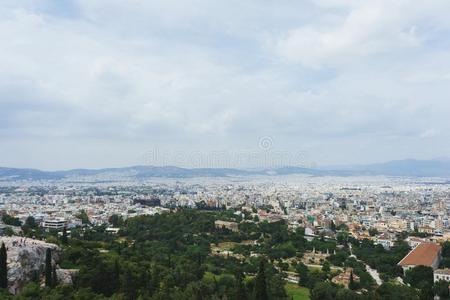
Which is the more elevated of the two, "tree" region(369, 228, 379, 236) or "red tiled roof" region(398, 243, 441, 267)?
"red tiled roof" region(398, 243, 441, 267)

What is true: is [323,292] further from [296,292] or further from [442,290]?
[442,290]

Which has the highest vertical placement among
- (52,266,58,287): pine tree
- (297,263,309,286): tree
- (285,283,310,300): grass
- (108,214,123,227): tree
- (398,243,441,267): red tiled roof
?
(52,266,58,287): pine tree

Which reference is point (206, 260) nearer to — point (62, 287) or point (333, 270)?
point (333, 270)

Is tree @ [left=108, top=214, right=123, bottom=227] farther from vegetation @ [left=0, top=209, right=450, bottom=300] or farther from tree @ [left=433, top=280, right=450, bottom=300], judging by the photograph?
tree @ [left=433, top=280, right=450, bottom=300]

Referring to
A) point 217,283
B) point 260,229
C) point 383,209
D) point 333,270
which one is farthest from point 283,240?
point 383,209

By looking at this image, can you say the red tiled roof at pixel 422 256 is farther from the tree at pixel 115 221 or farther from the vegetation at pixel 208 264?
the tree at pixel 115 221

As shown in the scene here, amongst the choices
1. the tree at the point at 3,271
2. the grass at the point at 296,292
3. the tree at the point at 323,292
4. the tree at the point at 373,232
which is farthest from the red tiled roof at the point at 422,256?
the tree at the point at 3,271

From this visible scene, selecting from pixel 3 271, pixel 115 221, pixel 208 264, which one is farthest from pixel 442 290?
pixel 115 221

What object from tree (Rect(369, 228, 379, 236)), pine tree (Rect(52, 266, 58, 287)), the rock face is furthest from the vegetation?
tree (Rect(369, 228, 379, 236))
